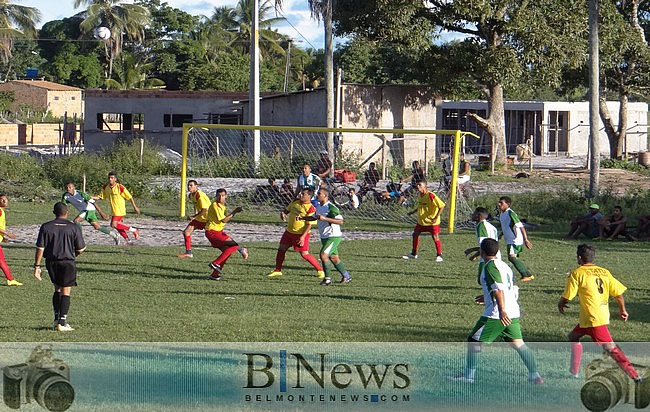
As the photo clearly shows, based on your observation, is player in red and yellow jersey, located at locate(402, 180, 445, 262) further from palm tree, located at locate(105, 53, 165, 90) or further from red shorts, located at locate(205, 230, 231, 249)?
palm tree, located at locate(105, 53, 165, 90)

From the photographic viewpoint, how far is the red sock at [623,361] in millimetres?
9102

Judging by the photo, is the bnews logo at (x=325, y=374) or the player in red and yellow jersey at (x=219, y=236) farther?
the player in red and yellow jersey at (x=219, y=236)

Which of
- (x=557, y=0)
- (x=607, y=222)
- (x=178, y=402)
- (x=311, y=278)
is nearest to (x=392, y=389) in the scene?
(x=178, y=402)

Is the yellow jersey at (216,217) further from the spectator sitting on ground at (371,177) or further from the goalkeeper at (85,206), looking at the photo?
the spectator sitting on ground at (371,177)

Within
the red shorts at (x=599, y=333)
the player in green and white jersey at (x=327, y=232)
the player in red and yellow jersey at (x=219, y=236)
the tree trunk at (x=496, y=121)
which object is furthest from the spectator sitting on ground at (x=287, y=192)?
the red shorts at (x=599, y=333)

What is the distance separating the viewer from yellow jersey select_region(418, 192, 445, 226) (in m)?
19.3

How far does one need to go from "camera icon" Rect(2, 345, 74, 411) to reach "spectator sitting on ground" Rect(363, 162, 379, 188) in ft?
65.6

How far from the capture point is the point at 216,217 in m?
17.4

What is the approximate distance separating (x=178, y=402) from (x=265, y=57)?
232 ft

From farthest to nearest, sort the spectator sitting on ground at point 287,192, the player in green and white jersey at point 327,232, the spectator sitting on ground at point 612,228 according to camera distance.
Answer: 1. the spectator sitting on ground at point 287,192
2. the spectator sitting on ground at point 612,228
3. the player in green and white jersey at point 327,232

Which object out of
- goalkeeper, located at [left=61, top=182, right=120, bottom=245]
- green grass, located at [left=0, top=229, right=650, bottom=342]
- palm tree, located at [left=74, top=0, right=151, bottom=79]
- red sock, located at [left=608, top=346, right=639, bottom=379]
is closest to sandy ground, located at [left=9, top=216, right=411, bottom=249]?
goalkeeper, located at [left=61, top=182, right=120, bottom=245]

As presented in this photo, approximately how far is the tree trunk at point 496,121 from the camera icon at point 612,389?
31815 millimetres

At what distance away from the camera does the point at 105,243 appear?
21.9 m

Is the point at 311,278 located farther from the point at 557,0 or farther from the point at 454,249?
the point at 557,0
